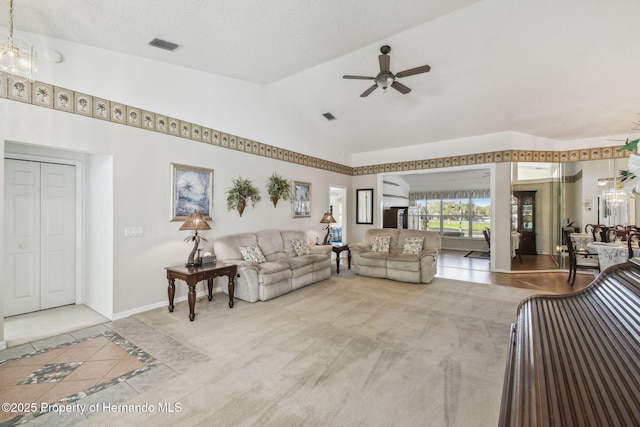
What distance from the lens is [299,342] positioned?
300cm

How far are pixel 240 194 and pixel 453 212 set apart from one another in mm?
8644

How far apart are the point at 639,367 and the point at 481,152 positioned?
6.97 metres

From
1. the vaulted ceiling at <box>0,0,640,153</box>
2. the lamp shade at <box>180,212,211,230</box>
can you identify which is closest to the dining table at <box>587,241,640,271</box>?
the vaulted ceiling at <box>0,0,640,153</box>

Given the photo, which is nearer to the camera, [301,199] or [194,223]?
[194,223]

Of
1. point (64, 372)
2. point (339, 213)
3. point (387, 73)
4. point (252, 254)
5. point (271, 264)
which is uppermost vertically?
point (387, 73)

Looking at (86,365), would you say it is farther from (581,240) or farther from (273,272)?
(581,240)

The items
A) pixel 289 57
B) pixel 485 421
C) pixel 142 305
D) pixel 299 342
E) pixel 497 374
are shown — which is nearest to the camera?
pixel 485 421

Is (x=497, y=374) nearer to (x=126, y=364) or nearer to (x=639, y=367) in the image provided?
(x=639, y=367)

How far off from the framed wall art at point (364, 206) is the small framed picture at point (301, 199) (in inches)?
87.8

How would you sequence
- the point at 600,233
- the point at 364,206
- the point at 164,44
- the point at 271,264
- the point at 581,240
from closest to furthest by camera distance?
1. the point at 164,44
2. the point at 271,264
3. the point at 600,233
4. the point at 581,240
5. the point at 364,206

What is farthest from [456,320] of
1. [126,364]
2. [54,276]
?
[54,276]

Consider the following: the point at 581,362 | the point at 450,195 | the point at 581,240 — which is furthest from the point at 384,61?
the point at 450,195

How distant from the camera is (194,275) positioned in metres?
3.59

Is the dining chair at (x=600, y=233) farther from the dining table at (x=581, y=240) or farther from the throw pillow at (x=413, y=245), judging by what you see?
the throw pillow at (x=413, y=245)
